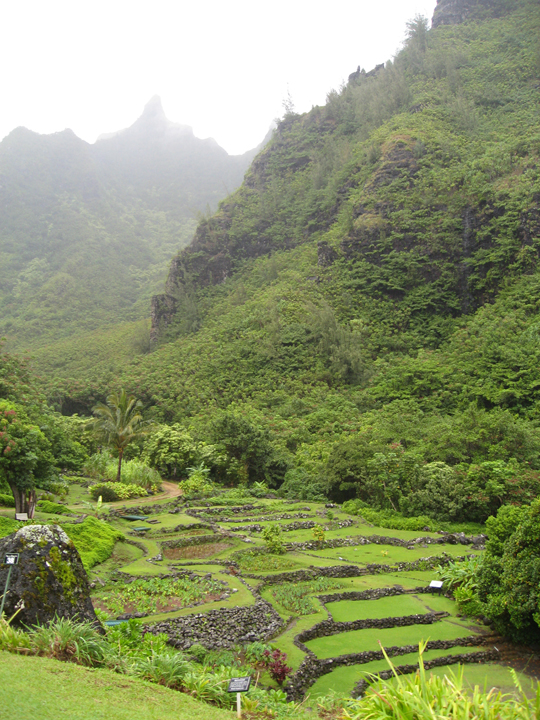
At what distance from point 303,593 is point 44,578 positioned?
29.2 feet

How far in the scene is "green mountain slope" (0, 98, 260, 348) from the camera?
7775 centimetres

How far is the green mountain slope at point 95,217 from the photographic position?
77750 mm

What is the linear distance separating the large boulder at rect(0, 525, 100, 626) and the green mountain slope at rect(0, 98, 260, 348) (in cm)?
6376

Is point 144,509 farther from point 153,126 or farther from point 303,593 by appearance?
point 153,126

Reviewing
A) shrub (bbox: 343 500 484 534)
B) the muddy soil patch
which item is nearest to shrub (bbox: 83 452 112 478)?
the muddy soil patch

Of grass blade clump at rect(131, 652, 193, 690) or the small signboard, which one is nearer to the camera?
the small signboard

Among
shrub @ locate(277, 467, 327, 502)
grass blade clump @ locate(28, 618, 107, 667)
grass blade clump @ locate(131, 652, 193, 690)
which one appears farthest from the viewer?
shrub @ locate(277, 467, 327, 502)

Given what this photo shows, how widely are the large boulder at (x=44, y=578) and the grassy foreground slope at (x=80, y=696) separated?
1560mm

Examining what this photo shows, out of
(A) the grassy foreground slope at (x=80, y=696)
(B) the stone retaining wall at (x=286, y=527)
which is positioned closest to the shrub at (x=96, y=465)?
(B) the stone retaining wall at (x=286, y=527)

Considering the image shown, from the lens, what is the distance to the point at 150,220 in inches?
4749

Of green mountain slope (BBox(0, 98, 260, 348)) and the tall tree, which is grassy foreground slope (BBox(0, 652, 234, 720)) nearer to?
the tall tree

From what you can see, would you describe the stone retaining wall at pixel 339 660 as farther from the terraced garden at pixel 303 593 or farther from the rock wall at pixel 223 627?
the rock wall at pixel 223 627

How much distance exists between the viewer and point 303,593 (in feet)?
48.5

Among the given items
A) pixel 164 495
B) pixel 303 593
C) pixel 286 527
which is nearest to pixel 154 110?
pixel 164 495
